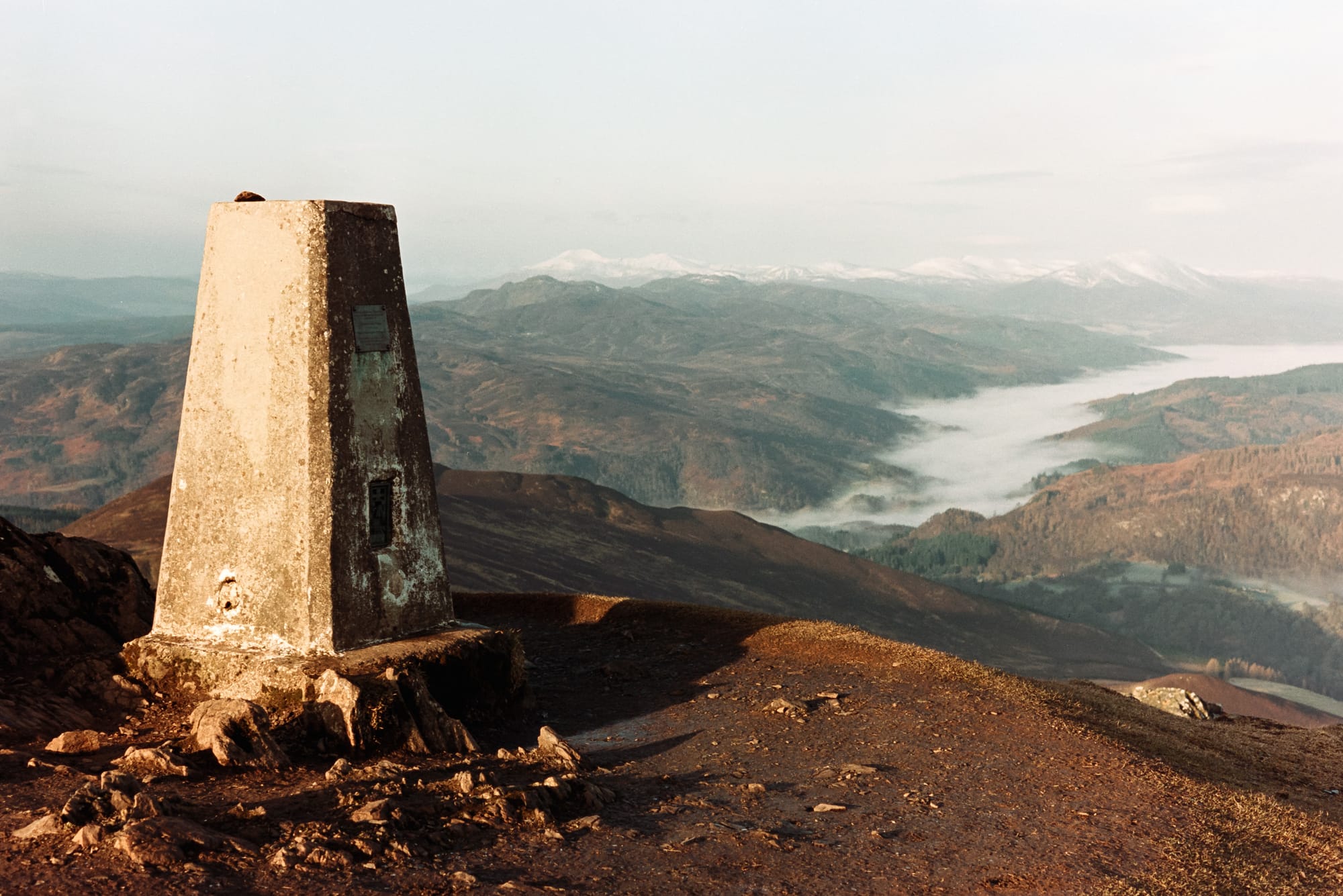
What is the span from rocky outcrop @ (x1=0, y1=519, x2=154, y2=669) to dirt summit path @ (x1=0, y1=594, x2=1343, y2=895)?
294cm

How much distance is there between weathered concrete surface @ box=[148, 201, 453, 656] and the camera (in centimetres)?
1714

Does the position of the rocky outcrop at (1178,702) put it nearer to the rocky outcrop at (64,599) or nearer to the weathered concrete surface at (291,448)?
the weathered concrete surface at (291,448)

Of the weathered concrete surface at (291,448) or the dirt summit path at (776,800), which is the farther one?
the weathered concrete surface at (291,448)

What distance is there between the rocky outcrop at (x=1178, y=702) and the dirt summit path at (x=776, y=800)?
8.54 meters

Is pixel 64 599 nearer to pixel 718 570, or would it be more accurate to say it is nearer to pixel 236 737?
pixel 236 737

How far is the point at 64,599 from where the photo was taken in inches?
765

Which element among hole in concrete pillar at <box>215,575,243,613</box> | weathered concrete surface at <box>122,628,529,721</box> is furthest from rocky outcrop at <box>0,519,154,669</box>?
hole in concrete pillar at <box>215,575,243,613</box>

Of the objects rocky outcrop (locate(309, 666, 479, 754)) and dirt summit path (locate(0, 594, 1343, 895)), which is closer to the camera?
dirt summit path (locate(0, 594, 1343, 895))

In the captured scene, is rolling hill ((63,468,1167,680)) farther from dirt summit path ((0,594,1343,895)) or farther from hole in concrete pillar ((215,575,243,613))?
hole in concrete pillar ((215,575,243,613))

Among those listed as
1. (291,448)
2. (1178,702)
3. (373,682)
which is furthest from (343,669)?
(1178,702)

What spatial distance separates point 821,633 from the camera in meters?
24.2

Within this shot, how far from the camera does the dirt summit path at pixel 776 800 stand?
452 inches

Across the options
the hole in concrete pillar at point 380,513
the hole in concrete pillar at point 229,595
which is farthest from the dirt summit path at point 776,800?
the hole in concrete pillar at point 380,513

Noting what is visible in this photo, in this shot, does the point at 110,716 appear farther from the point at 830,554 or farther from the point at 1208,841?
the point at 830,554
